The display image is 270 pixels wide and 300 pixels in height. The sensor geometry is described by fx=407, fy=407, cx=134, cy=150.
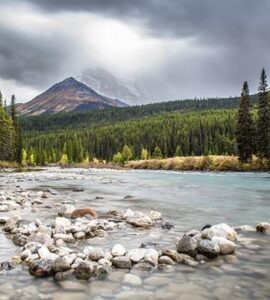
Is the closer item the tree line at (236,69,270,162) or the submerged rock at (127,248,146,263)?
the submerged rock at (127,248,146,263)

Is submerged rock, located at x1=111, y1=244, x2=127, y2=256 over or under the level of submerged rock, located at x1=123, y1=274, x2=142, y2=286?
over

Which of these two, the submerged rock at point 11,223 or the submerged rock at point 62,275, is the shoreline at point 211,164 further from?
the submerged rock at point 62,275

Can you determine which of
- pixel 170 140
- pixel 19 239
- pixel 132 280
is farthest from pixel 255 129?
pixel 170 140

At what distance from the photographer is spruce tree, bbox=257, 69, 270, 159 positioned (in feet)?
199

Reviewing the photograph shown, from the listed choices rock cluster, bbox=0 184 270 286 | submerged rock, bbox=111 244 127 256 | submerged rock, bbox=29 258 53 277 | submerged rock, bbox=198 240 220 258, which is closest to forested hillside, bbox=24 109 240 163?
rock cluster, bbox=0 184 270 286

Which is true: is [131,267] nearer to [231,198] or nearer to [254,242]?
[254,242]

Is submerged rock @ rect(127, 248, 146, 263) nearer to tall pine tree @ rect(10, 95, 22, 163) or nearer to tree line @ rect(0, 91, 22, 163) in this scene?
tree line @ rect(0, 91, 22, 163)

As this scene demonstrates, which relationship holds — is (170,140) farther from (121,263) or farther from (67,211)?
(121,263)

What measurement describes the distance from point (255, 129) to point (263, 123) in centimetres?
368

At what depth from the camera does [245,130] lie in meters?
A: 66.8

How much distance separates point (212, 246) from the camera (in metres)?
10.5

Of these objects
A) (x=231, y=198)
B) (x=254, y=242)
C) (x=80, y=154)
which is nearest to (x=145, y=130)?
(x=80, y=154)

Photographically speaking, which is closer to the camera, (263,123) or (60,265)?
(60,265)

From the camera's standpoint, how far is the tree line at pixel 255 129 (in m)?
61.3
